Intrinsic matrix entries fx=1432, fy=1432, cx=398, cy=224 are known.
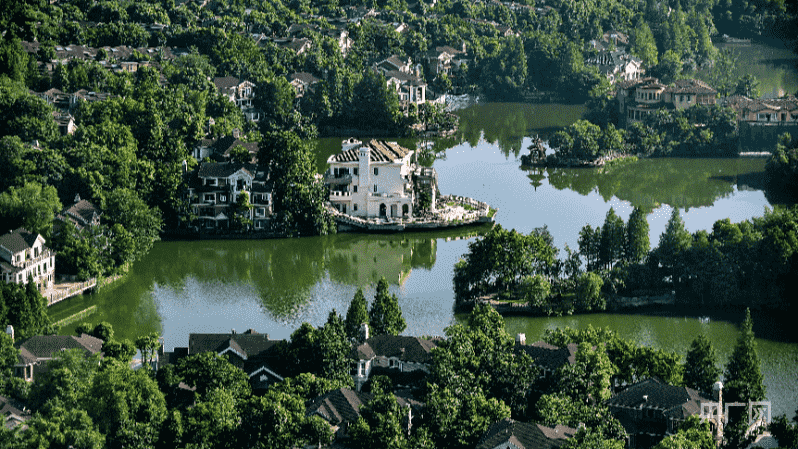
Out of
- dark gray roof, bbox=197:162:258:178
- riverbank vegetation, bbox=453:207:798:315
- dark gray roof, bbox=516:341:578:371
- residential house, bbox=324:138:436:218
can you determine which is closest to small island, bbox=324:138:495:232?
residential house, bbox=324:138:436:218

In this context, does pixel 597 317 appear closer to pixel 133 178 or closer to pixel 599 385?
pixel 599 385

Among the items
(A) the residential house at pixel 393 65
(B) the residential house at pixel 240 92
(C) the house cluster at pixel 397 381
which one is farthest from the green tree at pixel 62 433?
(A) the residential house at pixel 393 65

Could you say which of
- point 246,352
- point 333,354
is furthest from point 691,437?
point 246,352

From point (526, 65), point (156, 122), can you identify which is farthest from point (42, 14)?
point (526, 65)

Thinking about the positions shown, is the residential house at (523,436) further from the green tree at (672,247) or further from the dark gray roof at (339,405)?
the green tree at (672,247)

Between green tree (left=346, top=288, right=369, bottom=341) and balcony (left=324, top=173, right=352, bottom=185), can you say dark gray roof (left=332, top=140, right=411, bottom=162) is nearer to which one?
balcony (left=324, top=173, right=352, bottom=185)

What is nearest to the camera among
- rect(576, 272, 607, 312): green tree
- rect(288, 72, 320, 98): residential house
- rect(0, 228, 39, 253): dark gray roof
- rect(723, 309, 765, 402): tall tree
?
rect(723, 309, 765, 402): tall tree

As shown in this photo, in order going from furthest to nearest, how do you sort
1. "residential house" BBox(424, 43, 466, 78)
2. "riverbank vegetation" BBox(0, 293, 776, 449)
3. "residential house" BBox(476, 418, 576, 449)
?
"residential house" BBox(424, 43, 466, 78)
"riverbank vegetation" BBox(0, 293, 776, 449)
"residential house" BBox(476, 418, 576, 449)
